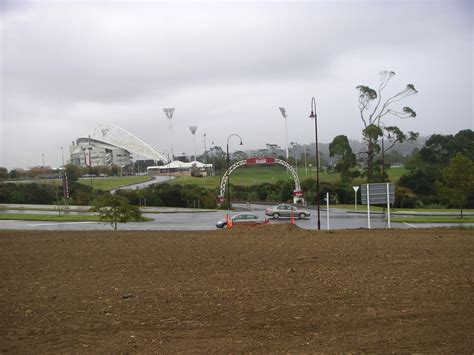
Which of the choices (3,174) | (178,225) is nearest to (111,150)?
(3,174)

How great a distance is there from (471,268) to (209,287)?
5546 mm

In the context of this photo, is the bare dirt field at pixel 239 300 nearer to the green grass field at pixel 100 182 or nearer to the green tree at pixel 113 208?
the green tree at pixel 113 208

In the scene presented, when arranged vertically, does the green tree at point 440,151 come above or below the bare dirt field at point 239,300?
above

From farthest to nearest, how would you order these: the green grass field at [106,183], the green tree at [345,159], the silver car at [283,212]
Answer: the green grass field at [106,183] < the green tree at [345,159] < the silver car at [283,212]

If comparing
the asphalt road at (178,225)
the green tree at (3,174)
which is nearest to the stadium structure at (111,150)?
the green tree at (3,174)

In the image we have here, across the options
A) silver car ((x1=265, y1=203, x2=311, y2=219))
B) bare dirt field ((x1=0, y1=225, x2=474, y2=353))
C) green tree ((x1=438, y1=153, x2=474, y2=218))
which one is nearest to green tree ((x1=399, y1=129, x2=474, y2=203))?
green tree ((x1=438, y1=153, x2=474, y2=218))

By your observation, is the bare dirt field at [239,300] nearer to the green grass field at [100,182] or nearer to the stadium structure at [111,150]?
the green grass field at [100,182]

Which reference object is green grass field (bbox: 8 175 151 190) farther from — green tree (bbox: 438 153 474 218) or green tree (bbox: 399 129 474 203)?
green tree (bbox: 438 153 474 218)

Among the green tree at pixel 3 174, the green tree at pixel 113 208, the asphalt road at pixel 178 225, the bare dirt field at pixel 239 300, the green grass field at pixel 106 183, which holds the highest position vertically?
the green tree at pixel 3 174

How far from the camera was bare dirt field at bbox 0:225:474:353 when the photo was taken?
224 inches

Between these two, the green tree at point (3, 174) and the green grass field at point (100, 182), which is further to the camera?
the green tree at point (3, 174)

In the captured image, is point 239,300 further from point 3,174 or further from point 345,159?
point 3,174

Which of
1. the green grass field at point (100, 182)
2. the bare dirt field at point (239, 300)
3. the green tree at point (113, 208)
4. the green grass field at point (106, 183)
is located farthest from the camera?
the green grass field at point (106, 183)

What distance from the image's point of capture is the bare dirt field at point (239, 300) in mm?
5691
